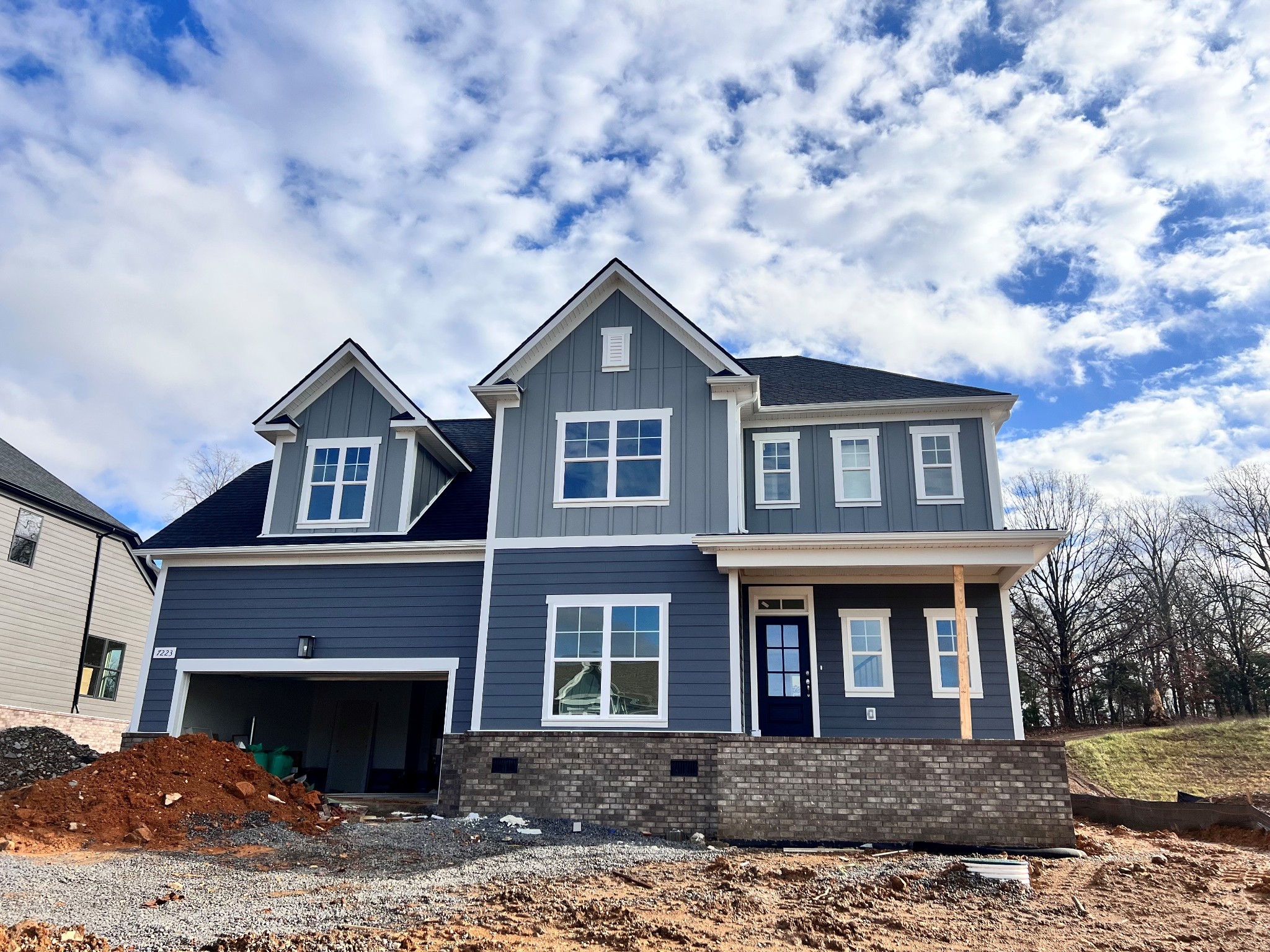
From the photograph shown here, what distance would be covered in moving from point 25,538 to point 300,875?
1594cm

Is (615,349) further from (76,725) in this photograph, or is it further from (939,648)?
(76,725)

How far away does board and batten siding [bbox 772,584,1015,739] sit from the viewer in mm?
13609

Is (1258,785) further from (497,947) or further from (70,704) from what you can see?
(70,704)

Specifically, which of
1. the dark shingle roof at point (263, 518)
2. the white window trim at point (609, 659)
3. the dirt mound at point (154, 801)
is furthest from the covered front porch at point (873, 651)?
the dirt mound at point (154, 801)

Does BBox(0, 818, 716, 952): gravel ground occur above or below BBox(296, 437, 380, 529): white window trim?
below

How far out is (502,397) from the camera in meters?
14.4

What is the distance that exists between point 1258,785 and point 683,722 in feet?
58.4

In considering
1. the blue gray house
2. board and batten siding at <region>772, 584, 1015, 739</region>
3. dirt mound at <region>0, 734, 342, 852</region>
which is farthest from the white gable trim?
dirt mound at <region>0, 734, 342, 852</region>

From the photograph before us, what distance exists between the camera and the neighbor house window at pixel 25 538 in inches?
784

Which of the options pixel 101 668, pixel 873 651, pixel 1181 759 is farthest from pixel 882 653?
pixel 101 668

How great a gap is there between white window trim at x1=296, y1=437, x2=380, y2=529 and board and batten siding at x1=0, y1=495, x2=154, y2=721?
9.18 meters

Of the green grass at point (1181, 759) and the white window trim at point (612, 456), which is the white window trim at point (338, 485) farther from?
the green grass at point (1181, 759)

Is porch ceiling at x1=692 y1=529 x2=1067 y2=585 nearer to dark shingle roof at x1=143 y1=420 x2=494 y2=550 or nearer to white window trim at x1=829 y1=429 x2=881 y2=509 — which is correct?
white window trim at x1=829 y1=429 x2=881 y2=509

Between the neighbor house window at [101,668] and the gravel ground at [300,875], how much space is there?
14.1 metres
